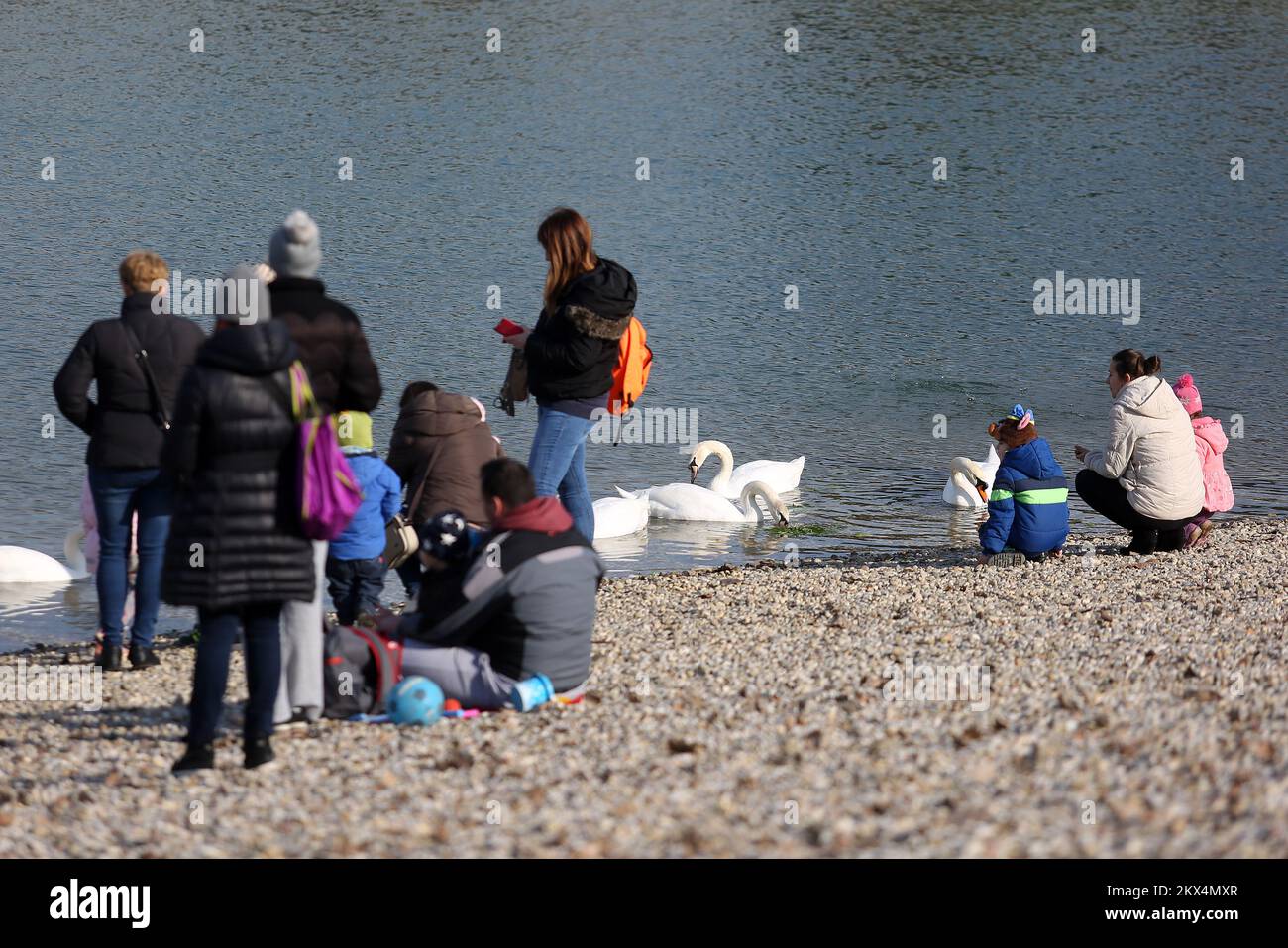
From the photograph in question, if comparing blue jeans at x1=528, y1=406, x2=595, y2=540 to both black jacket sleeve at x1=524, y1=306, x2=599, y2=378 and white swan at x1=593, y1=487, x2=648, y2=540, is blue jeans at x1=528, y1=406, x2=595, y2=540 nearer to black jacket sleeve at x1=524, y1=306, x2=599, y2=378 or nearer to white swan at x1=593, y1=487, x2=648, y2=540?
black jacket sleeve at x1=524, y1=306, x2=599, y2=378

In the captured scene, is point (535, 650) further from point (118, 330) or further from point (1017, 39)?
point (1017, 39)

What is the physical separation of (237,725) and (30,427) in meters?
11.6

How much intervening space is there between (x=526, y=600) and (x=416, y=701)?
23.6 inches

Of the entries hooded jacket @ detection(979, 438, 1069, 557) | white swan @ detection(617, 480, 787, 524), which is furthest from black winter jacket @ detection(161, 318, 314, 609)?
white swan @ detection(617, 480, 787, 524)

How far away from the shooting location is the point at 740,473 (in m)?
15.9

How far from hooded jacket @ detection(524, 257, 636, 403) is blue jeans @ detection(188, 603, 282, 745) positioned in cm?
259

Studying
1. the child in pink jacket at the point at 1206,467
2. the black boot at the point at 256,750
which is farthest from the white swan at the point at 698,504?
the black boot at the point at 256,750

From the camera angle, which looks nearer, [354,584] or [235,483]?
[235,483]

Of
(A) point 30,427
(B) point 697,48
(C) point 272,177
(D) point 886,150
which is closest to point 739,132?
(D) point 886,150

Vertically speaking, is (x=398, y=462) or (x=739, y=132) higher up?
(x=739, y=132)

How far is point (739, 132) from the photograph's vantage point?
34.3 m

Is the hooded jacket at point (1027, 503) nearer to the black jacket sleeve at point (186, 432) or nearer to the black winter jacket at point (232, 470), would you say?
the black winter jacket at point (232, 470)

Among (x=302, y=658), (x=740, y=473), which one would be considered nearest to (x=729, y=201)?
(x=740, y=473)

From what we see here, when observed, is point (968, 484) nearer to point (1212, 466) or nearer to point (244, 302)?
point (1212, 466)
